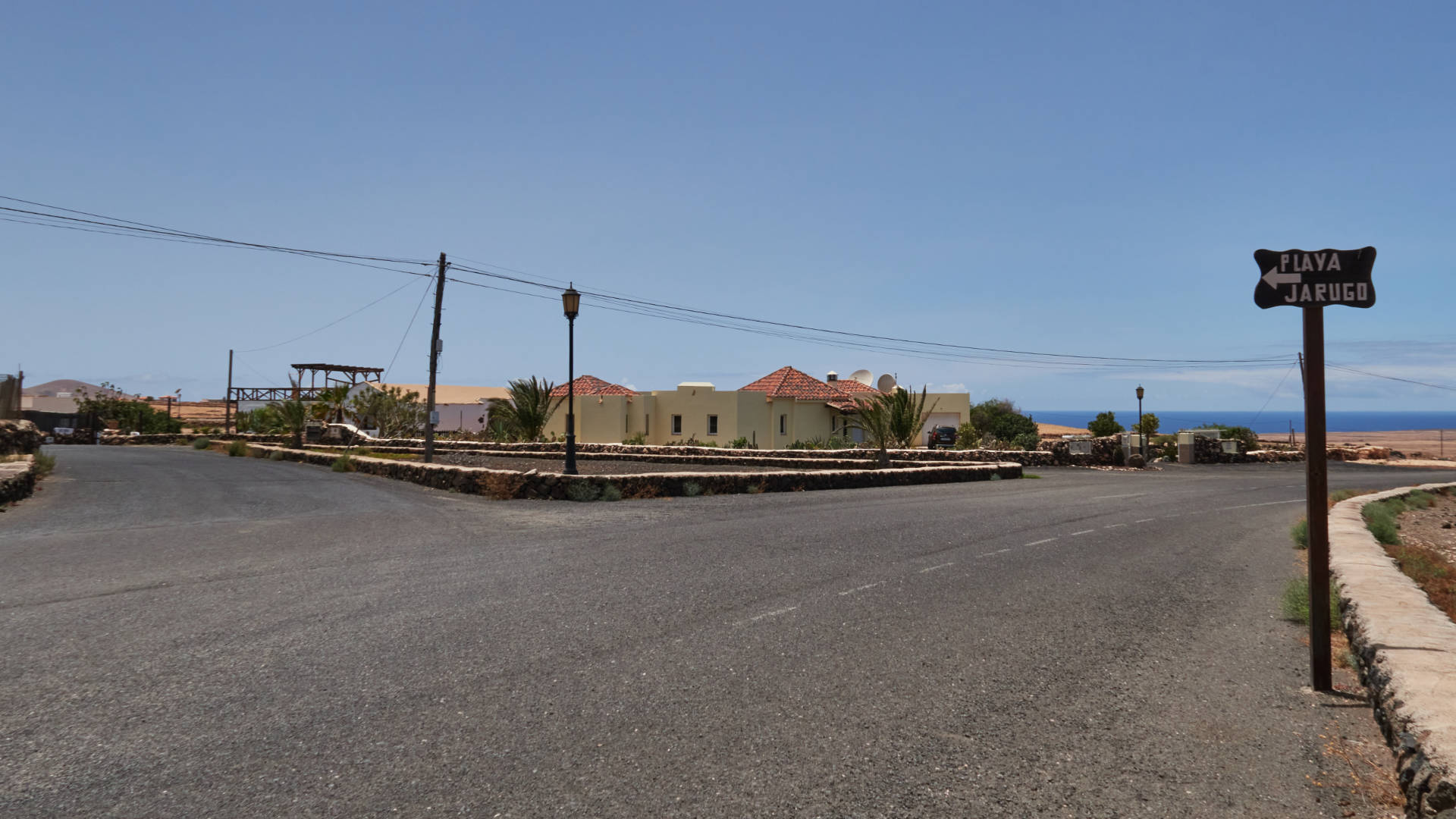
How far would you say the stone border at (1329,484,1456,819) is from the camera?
341cm

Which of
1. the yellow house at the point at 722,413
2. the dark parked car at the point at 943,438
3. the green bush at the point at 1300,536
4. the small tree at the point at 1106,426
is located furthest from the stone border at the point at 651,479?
the small tree at the point at 1106,426

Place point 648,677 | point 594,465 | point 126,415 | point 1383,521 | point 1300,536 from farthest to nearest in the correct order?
1. point 126,415
2. point 594,465
3. point 1383,521
4. point 1300,536
5. point 648,677

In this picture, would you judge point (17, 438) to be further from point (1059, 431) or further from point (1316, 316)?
point (1059, 431)

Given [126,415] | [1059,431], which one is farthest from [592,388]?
[1059,431]

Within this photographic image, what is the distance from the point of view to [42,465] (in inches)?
746

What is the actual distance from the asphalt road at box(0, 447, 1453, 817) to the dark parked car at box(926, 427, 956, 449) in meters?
32.2

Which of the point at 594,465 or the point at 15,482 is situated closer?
the point at 15,482

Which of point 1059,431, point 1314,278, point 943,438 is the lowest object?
point 943,438

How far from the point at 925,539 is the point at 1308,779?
6.93 m

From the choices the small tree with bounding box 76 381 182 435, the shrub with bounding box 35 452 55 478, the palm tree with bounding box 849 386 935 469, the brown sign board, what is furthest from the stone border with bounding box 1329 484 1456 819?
the small tree with bounding box 76 381 182 435

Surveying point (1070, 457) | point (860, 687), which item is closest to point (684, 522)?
point (860, 687)

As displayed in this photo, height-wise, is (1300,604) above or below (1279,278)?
below

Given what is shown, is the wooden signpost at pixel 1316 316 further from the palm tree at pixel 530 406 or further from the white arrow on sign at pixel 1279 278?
the palm tree at pixel 530 406

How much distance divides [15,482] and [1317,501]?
1763 centimetres
